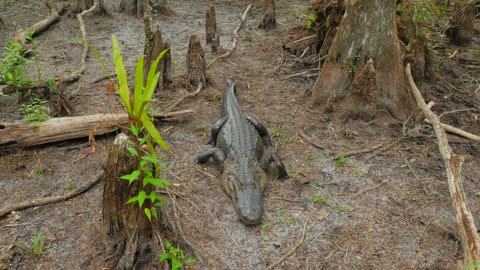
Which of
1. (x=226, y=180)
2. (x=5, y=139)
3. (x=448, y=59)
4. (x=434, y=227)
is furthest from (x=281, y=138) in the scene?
(x=448, y=59)

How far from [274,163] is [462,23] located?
5.85 m

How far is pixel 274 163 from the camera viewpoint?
178 inches

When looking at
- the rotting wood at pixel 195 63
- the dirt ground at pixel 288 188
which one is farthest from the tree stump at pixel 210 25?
the rotting wood at pixel 195 63

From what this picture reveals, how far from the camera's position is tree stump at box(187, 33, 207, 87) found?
6.02 meters

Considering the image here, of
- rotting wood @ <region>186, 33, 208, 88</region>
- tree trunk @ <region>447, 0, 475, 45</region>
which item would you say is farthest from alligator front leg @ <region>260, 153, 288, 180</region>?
tree trunk @ <region>447, 0, 475, 45</region>

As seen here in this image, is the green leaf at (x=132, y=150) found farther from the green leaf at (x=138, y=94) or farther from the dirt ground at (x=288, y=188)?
the dirt ground at (x=288, y=188)

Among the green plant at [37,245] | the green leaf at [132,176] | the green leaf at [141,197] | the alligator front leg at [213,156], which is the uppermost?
the green leaf at [132,176]

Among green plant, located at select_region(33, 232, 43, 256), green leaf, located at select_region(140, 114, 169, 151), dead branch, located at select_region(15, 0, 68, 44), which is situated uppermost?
green leaf, located at select_region(140, 114, 169, 151)

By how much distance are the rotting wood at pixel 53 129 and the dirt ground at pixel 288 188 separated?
119mm

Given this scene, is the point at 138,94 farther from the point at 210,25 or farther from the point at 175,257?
the point at 210,25

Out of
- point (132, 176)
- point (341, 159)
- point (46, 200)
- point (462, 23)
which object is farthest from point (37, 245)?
point (462, 23)

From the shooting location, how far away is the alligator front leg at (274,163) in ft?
14.4

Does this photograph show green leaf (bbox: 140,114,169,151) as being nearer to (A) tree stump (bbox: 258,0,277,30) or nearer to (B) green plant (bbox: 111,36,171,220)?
(B) green plant (bbox: 111,36,171,220)

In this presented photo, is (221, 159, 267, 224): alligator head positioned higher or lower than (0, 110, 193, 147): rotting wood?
lower
